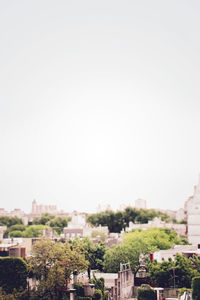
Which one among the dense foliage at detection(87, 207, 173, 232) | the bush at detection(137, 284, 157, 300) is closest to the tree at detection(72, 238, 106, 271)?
the bush at detection(137, 284, 157, 300)

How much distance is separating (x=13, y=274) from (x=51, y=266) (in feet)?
10.1

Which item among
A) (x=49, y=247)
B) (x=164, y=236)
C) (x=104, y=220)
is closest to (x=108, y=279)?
(x=49, y=247)

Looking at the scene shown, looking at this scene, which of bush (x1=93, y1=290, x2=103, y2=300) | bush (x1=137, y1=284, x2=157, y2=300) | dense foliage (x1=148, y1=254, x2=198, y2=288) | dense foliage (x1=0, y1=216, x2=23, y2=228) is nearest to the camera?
bush (x1=137, y1=284, x2=157, y2=300)

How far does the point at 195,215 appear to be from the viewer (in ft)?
236

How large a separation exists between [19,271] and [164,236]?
3918 cm

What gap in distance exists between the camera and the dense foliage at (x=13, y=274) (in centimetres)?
3030

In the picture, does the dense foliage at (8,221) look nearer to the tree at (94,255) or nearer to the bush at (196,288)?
the tree at (94,255)

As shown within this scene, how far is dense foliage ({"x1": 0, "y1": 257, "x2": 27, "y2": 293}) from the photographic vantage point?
3030cm


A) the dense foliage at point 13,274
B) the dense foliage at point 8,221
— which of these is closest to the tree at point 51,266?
the dense foliage at point 13,274

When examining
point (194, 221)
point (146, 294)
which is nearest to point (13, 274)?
point (146, 294)

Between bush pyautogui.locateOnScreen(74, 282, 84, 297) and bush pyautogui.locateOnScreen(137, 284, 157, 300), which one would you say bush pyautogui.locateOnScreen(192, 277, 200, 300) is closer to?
bush pyautogui.locateOnScreen(137, 284, 157, 300)

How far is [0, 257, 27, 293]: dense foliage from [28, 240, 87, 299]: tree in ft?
2.23

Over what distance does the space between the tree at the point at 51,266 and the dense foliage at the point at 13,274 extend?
26.7 inches

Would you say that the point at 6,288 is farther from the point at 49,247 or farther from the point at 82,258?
the point at 82,258
